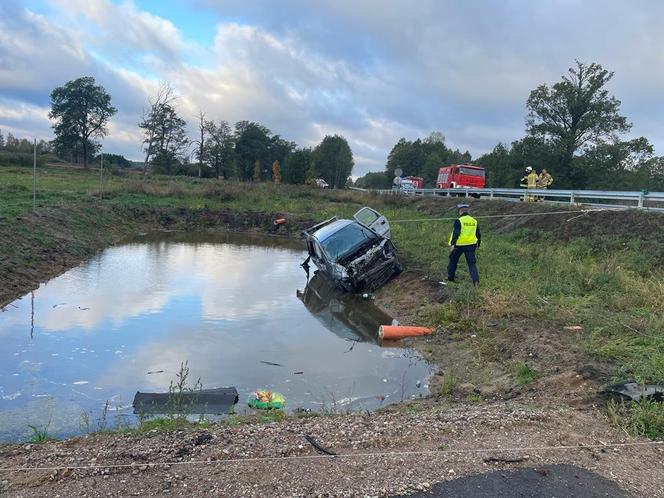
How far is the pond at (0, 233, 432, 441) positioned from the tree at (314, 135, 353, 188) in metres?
66.5

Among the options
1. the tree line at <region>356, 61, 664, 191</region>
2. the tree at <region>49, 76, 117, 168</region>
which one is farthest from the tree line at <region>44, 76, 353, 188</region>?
the tree line at <region>356, 61, 664, 191</region>

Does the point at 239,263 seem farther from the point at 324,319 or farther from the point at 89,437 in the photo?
the point at 89,437

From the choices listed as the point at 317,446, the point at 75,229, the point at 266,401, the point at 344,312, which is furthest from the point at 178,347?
the point at 75,229

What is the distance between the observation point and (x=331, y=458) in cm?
416

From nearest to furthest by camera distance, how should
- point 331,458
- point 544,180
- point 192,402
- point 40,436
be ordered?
point 331,458
point 40,436
point 192,402
point 544,180

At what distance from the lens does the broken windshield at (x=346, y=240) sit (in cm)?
1257

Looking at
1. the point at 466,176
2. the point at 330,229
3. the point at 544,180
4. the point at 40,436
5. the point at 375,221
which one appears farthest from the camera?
the point at 466,176

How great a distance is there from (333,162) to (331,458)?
7839cm

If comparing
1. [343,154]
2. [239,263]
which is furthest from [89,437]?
[343,154]

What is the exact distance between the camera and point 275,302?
Result: 1246 centimetres

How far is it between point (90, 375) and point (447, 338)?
580cm

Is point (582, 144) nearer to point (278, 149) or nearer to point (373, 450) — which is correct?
point (373, 450)

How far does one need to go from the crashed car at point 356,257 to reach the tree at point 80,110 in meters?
60.5

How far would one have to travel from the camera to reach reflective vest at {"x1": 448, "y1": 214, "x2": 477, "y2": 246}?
10930 millimetres
